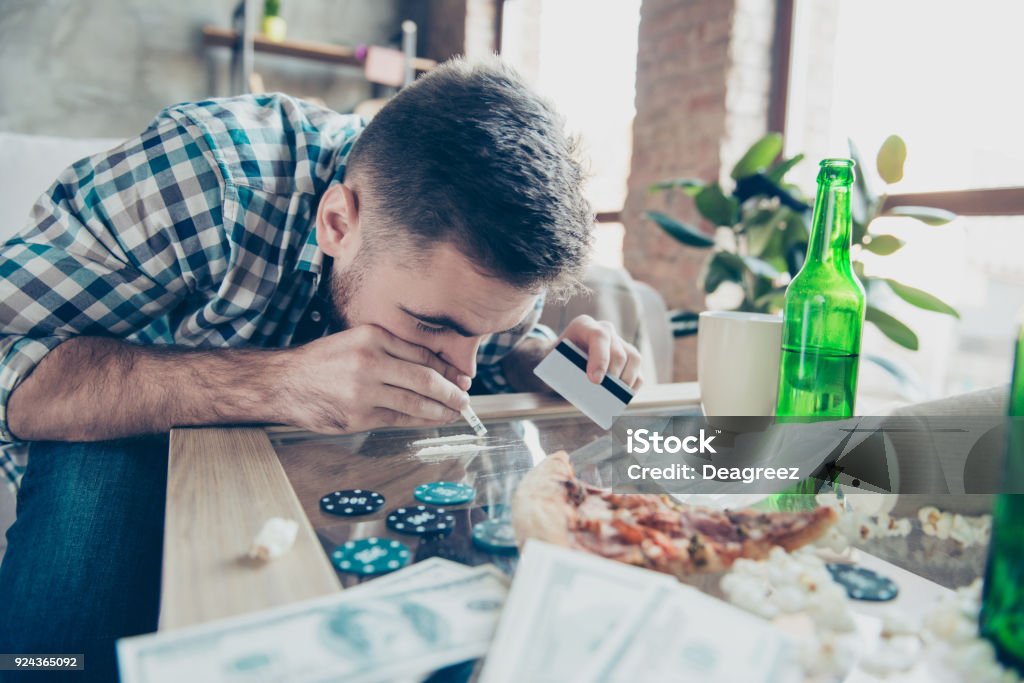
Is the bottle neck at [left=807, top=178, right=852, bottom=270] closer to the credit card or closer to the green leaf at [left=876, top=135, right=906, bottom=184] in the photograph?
the credit card

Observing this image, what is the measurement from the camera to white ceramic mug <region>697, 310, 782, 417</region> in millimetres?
853

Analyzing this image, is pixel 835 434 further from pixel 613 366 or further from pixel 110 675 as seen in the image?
pixel 110 675

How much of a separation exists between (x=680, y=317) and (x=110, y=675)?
159 cm

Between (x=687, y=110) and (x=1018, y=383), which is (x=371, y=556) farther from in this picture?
(x=687, y=110)

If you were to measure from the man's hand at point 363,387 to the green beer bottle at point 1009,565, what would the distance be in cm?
53

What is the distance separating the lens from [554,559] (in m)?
0.47

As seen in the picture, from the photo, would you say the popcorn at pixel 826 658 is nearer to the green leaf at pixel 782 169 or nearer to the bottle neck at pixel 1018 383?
the bottle neck at pixel 1018 383

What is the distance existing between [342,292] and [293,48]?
2995 mm

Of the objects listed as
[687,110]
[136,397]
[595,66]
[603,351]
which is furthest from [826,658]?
[595,66]

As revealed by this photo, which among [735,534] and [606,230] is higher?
[606,230]

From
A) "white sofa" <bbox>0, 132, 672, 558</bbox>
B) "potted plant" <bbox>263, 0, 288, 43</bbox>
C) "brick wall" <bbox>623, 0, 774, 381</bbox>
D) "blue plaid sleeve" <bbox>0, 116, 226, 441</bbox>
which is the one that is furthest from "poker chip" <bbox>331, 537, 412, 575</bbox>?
"potted plant" <bbox>263, 0, 288, 43</bbox>

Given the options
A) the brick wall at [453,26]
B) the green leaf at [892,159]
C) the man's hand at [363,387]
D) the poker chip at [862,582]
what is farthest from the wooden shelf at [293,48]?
the poker chip at [862,582]

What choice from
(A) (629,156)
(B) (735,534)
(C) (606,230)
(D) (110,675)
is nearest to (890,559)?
(B) (735,534)

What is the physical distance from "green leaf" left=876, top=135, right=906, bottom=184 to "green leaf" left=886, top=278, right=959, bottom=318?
0.24 meters
